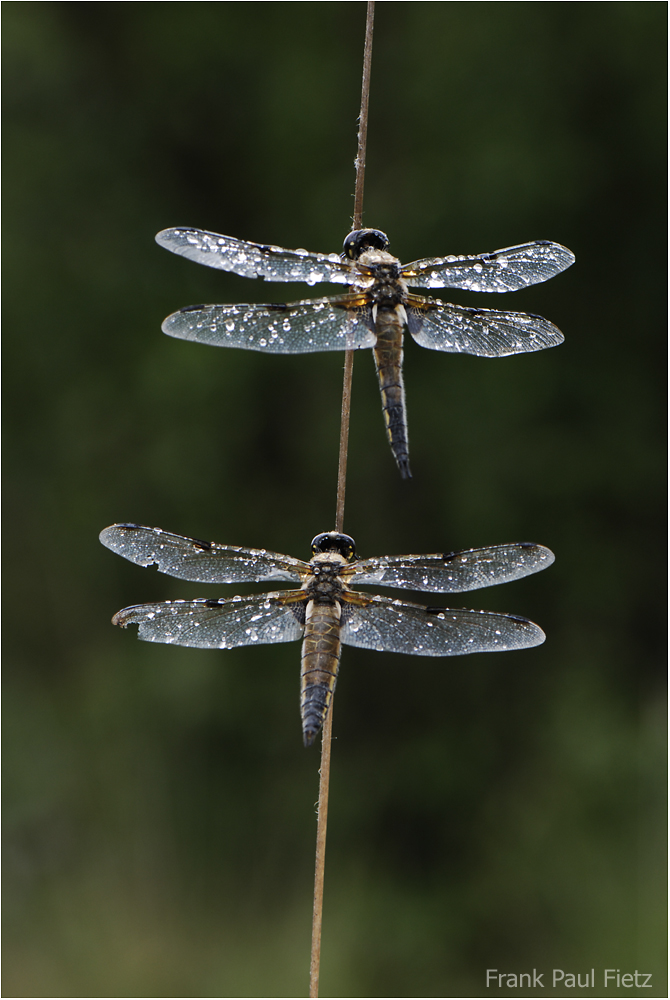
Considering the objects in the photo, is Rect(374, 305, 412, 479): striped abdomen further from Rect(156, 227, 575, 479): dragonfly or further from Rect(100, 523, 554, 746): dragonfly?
Rect(100, 523, 554, 746): dragonfly

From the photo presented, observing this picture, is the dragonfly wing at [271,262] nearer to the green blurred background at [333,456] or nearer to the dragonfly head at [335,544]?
the dragonfly head at [335,544]

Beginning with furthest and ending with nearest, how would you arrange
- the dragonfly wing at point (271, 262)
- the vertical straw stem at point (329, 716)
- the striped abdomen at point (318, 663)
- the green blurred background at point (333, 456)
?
1. the green blurred background at point (333, 456)
2. the dragonfly wing at point (271, 262)
3. the striped abdomen at point (318, 663)
4. the vertical straw stem at point (329, 716)

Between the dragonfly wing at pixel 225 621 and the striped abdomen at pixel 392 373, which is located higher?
the striped abdomen at pixel 392 373

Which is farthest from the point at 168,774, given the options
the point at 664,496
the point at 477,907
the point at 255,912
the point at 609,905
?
the point at 664,496

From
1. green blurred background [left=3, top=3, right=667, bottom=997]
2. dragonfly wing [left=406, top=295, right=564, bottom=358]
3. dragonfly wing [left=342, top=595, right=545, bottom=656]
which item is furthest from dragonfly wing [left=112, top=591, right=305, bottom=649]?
green blurred background [left=3, top=3, right=667, bottom=997]

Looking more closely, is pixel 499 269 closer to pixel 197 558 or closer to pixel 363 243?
pixel 363 243

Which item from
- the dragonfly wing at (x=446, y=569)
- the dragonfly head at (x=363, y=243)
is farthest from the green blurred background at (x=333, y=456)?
the dragonfly wing at (x=446, y=569)
